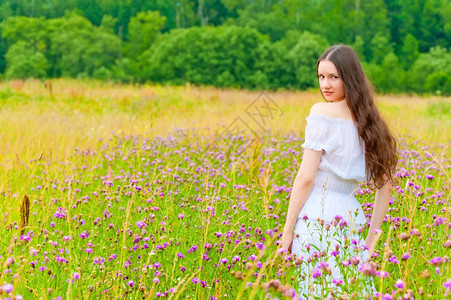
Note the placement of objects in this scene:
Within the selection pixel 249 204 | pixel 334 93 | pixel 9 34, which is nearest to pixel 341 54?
pixel 334 93

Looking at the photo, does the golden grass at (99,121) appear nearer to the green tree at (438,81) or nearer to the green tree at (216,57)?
the green tree at (216,57)

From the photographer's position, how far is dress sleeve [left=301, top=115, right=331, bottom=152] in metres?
2.50

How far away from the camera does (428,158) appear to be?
17.8 ft

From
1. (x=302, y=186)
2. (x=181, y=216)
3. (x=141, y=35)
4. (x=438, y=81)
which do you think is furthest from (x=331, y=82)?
(x=141, y=35)

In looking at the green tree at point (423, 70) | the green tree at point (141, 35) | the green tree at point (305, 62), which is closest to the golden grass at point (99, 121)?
the green tree at point (305, 62)

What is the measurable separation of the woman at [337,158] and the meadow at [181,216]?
15cm

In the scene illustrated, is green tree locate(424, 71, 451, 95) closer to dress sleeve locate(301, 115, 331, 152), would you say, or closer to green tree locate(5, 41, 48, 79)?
green tree locate(5, 41, 48, 79)

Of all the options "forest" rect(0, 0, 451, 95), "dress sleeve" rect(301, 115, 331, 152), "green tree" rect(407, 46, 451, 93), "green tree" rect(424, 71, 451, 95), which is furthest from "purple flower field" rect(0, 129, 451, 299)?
"green tree" rect(407, 46, 451, 93)

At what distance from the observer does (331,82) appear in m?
2.65

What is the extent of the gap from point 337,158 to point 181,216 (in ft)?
3.14

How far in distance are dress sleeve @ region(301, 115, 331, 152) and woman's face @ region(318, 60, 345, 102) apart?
0.21 meters

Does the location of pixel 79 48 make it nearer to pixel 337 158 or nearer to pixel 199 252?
pixel 199 252

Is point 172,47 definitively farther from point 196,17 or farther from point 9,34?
point 196,17

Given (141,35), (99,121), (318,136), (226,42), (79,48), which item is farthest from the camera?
(141,35)
